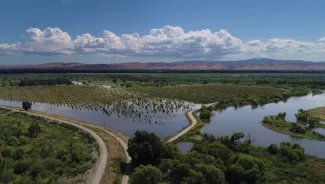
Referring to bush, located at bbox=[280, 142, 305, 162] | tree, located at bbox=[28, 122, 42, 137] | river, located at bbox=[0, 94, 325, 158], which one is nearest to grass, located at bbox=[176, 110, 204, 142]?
river, located at bbox=[0, 94, 325, 158]

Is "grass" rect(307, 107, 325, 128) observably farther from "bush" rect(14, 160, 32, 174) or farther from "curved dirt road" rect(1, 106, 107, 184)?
"bush" rect(14, 160, 32, 174)

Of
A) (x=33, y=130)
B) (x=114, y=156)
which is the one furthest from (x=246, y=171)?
(x=33, y=130)

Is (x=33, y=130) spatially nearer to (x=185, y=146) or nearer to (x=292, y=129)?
(x=185, y=146)

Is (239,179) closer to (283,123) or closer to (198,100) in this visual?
(283,123)

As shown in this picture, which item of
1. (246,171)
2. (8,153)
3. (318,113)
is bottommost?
(318,113)

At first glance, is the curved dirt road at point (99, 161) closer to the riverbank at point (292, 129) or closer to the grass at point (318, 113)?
the riverbank at point (292, 129)

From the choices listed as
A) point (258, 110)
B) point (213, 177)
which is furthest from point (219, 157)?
point (258, 110)

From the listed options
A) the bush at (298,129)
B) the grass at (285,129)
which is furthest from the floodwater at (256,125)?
the bush at (298,129)

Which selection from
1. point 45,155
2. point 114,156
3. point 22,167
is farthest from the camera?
point 114,156
